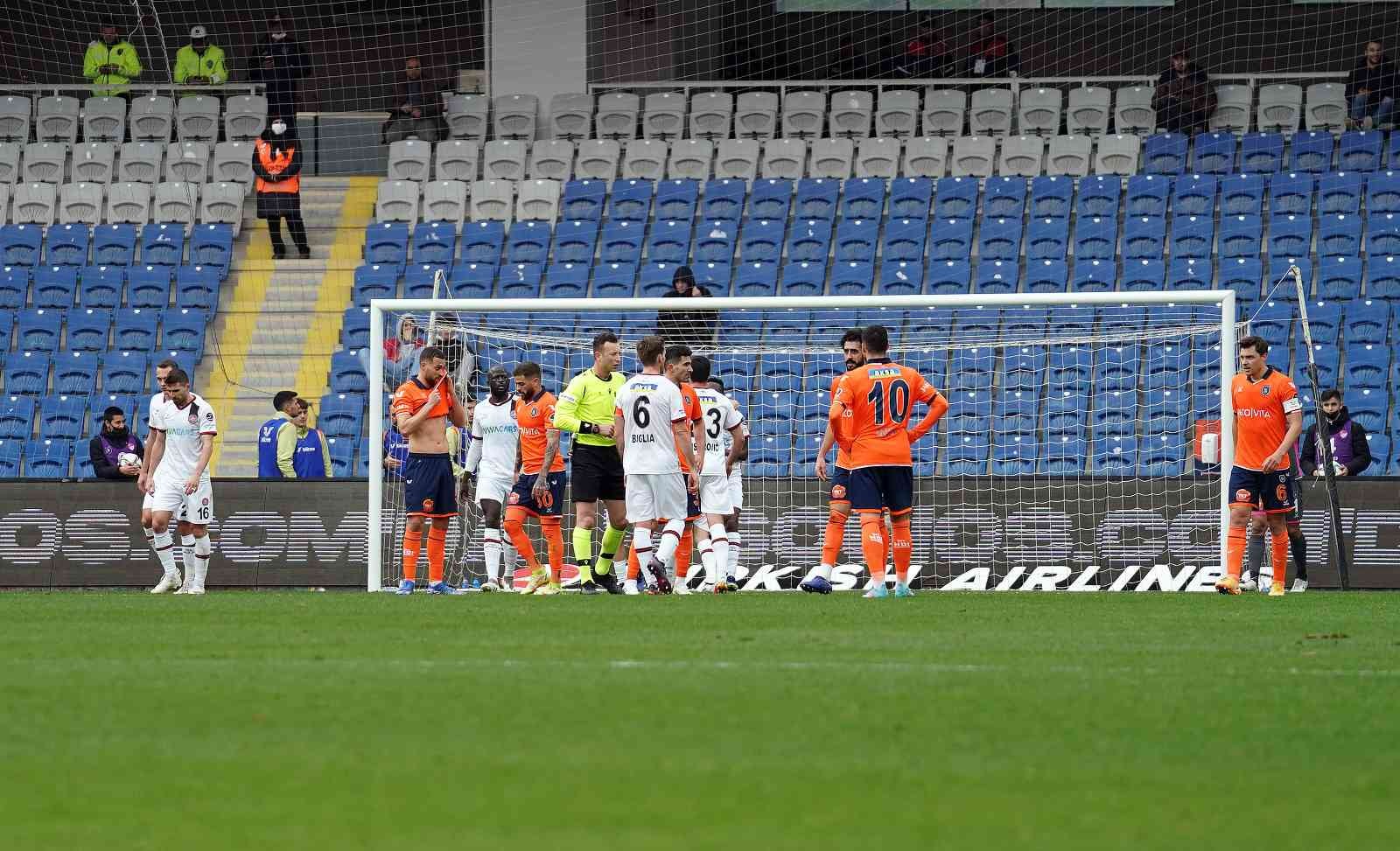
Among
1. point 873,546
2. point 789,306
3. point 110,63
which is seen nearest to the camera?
point 873,546

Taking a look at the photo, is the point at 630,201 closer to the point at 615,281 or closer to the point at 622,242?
the point at 622,242

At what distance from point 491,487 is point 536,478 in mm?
420

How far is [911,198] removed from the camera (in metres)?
24.2

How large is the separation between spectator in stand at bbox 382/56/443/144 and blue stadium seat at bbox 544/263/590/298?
4774 millimetres

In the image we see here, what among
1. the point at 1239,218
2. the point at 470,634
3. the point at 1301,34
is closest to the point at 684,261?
the point at 1239,218

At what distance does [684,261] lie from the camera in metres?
23.5

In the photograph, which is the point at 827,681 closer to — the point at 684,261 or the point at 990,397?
the point at 990,397

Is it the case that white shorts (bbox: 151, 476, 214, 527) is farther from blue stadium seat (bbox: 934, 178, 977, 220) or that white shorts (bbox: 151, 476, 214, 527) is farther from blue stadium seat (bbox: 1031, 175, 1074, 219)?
blue stadium seat (bbox: 1031, 175, 1074, 219)

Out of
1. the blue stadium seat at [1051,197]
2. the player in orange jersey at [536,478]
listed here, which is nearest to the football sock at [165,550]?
the player in orange jersey at [536,478]

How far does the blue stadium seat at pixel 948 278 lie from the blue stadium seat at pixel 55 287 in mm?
10772

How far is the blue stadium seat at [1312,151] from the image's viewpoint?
2434 cm

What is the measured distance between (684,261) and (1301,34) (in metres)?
11.5

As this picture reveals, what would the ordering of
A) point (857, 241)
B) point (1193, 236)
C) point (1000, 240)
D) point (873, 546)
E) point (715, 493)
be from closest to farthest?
1. point (873, 546)
2. point (715, 493)
3. point (1193, 236)
4. point (1000, 240)
5. point (857, 241)

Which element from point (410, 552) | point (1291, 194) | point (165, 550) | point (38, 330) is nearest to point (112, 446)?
point (165, 550)
